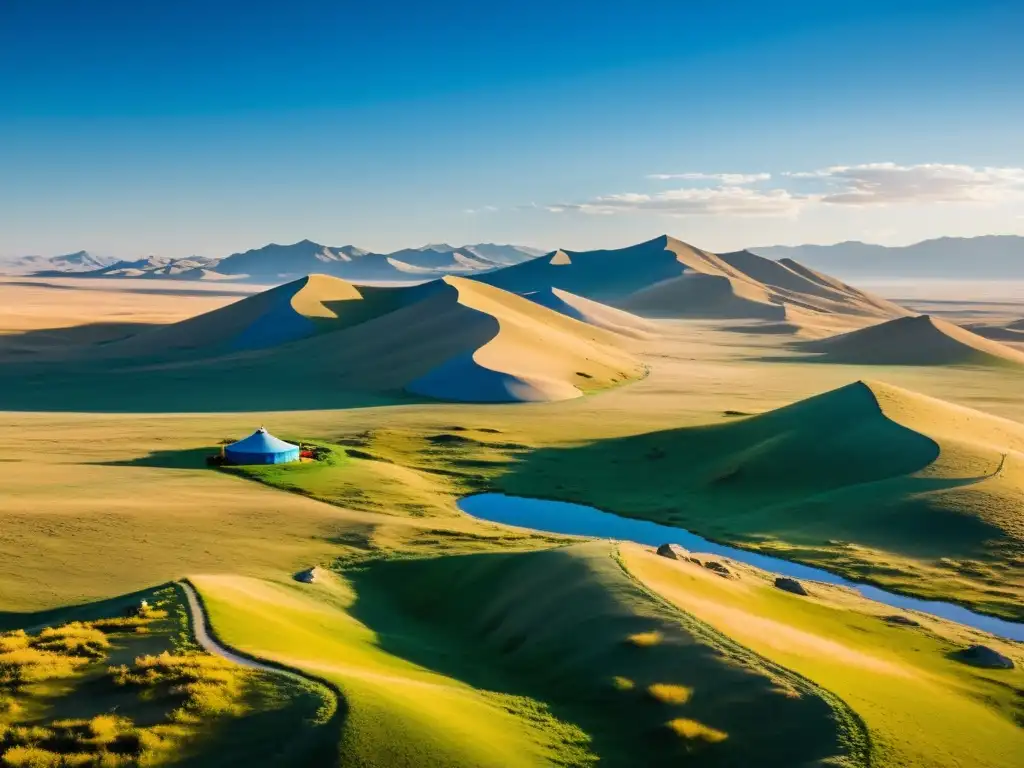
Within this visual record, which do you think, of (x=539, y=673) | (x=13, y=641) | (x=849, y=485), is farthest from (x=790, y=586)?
(x=13, y=641)

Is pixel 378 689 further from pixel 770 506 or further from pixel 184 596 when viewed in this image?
pixel 770 506

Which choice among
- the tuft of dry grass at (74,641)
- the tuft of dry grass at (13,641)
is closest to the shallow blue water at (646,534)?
the tuft of dry grass at (74,641)

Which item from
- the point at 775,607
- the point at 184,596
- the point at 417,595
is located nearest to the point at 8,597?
the point at 184,596

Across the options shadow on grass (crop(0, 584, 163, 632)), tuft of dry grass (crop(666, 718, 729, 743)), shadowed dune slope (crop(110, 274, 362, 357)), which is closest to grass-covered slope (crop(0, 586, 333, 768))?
shadow on grass (crop(0, 584, 163, 632))

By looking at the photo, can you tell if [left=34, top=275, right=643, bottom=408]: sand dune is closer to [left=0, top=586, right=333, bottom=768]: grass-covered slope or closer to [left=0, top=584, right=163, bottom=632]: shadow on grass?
[left=0, top=584, right=163, bottom=632]: shadow on grass

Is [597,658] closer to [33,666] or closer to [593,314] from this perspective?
[33,666]

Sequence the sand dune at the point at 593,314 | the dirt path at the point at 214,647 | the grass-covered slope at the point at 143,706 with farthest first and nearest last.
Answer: the sand dune at the point at 593,314, the dirt path at the point at 214,647, the grass-covered slope at the point at 143,706

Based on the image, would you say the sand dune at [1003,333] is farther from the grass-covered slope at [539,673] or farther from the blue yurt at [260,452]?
the grass-covered slope at [539,673]
